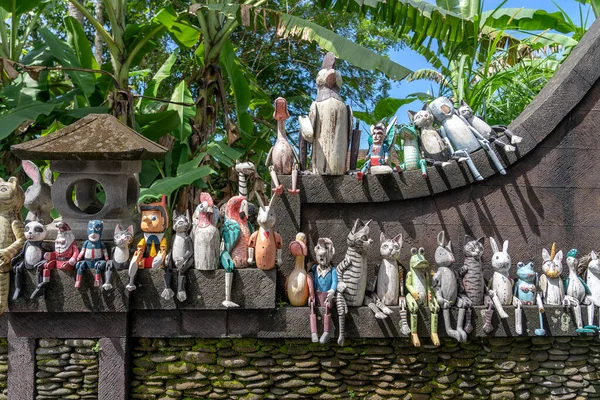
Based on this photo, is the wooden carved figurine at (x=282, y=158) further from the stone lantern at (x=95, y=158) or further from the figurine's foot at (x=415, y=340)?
the figurine's foot at (x=415, y=340)

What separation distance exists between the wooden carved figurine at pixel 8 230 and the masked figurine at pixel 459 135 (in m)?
3.65

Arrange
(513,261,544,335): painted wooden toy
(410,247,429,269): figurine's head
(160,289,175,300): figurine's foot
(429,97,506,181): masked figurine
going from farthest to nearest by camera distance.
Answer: (429,97,506,181): masked figurine, (513,261,544,335): painted wooden toy, (410,247,429,269): figurine's head, (160,289,175,300): figurine's foot

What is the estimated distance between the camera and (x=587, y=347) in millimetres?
4266

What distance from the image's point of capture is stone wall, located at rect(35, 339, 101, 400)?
3.97 meters

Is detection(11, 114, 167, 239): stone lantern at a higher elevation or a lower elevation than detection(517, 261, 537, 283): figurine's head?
higher

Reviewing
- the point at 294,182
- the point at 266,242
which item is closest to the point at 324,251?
the point at 266,242

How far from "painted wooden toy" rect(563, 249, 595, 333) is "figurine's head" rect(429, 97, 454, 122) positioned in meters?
1.61

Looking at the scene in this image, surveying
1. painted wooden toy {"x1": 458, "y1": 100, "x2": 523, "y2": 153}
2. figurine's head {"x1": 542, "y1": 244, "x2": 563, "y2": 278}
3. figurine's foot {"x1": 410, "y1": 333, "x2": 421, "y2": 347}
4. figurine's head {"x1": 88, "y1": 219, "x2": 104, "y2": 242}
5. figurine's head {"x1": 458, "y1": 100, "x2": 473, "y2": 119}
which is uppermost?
figurine's head {"x1": 458, "y1": 100, "x2": 473, "y2": 119}

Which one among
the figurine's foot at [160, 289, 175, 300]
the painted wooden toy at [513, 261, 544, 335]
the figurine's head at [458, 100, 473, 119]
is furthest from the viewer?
the figurine's head at [458, 100, 473, 119]

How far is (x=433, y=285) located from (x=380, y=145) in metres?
1.29

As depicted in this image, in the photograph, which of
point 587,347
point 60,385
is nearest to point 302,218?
point 60,385

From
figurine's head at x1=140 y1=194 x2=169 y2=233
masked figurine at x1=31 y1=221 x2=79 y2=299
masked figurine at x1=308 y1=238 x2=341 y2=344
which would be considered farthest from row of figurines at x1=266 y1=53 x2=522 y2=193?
masked figurine at x1=31 y1=221 x2=79 y2=299

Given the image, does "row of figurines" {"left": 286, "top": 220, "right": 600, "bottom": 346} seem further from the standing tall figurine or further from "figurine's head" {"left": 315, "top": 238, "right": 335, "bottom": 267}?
the standing tall figurine

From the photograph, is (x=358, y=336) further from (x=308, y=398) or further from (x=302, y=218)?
(x=302, y=218)
